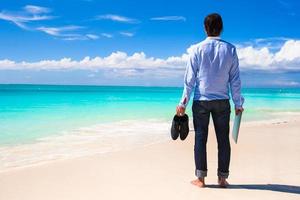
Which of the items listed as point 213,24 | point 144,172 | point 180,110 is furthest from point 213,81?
point 144,172

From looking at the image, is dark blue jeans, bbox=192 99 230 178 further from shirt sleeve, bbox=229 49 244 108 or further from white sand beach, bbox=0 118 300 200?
white sand beach, bbox=0 118 300 200

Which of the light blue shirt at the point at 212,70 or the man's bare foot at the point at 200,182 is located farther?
the man's bare foot at the point at 200,182

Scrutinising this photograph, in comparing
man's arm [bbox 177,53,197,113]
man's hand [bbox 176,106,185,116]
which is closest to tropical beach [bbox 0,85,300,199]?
man's hand [bbox 176,106,185,116]

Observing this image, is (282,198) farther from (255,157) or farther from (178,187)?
(255,157)

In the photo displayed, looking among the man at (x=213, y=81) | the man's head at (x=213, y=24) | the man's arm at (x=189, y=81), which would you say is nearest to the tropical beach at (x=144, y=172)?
the man at (x=213, y=81)

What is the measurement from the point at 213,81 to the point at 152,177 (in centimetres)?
150

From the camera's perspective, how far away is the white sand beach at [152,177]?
4367mm

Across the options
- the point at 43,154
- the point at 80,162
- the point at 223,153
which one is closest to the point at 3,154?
the point at 43,154

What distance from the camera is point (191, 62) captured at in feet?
14.5

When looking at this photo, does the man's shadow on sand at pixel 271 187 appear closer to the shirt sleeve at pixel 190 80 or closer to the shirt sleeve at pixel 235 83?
the shirt sleeve at pixel 235 83

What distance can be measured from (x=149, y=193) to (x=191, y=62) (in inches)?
57.1

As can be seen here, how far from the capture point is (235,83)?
4.45 metres

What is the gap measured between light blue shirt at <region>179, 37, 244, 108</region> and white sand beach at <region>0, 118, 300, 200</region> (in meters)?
0.98

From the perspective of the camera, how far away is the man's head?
4398 millimetres
